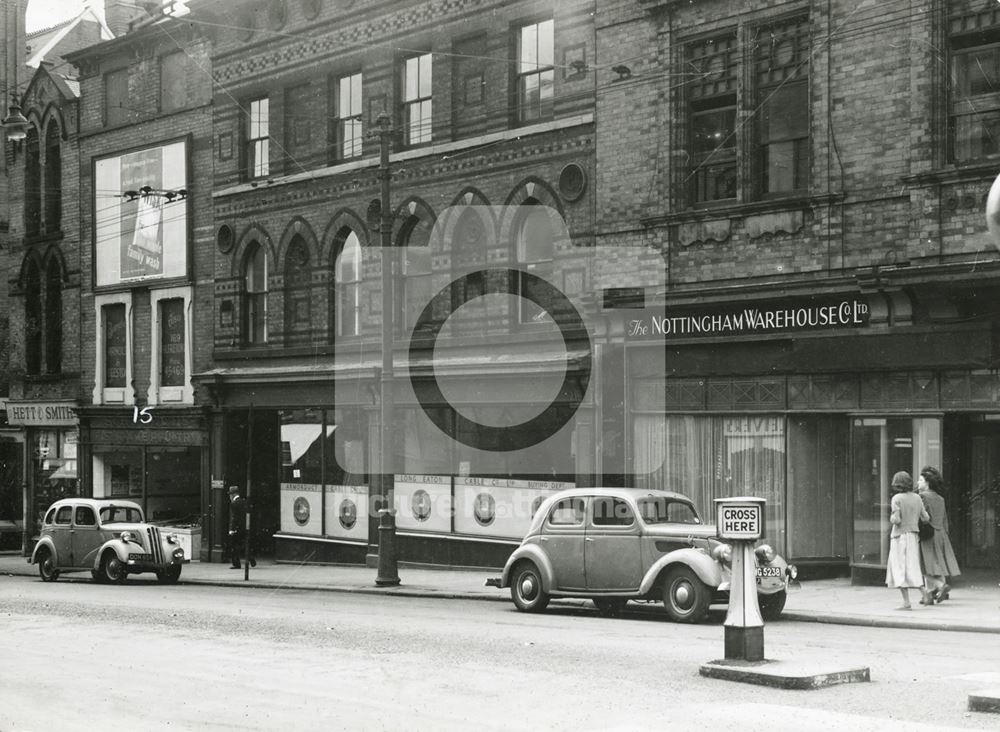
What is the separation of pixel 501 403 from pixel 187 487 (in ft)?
37.4

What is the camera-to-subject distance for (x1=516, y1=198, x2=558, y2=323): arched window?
939 inches

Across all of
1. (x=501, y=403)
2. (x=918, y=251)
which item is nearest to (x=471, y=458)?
(x=501, y=403)

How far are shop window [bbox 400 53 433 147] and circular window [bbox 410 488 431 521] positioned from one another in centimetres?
670

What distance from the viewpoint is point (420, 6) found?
26203mm

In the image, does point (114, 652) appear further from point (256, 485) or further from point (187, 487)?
point (187, 487)

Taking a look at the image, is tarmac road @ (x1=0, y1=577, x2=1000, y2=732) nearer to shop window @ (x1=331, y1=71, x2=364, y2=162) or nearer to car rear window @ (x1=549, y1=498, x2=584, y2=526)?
car rear window @ (x1=549, y1=498, x2=584, y2=526)

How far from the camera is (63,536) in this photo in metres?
27.1

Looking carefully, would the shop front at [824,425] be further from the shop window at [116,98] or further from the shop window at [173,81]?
the shop window at [116,98]

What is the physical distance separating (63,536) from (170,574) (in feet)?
9.33

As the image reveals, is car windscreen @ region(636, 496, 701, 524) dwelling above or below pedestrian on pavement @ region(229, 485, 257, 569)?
above

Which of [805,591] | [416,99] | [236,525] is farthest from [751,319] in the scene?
[236,525]

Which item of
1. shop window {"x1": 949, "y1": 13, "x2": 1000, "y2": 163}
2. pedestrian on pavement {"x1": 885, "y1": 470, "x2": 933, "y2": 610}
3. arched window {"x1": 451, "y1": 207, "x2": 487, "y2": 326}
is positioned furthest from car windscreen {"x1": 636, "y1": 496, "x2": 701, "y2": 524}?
arched window {"x1": 451, "y1": 207, "x2": 487, "y2": 326}

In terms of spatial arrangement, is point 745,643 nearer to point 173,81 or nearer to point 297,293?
point 297,293

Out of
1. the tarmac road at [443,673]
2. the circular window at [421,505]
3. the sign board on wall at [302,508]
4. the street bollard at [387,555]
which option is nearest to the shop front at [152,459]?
the sign board on wall at [302,508]
